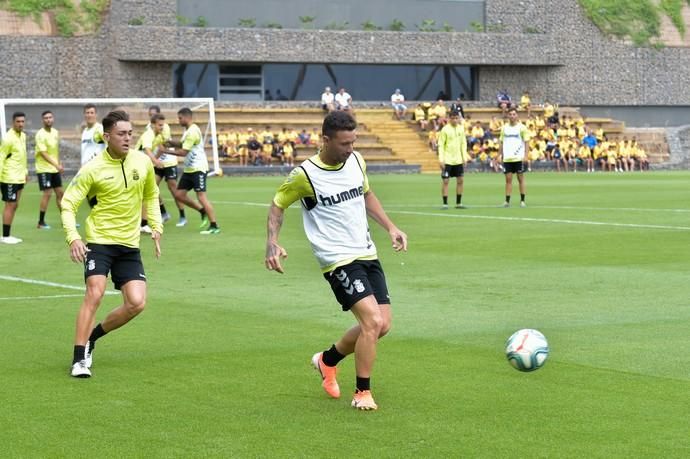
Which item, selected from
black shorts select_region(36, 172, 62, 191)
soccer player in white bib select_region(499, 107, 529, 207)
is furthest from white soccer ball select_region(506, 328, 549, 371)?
soccer player in white bib select_region(499, 107, 529, 207)

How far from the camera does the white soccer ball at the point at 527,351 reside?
9164 mm

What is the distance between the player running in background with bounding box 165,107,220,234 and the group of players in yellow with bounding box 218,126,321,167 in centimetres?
2801

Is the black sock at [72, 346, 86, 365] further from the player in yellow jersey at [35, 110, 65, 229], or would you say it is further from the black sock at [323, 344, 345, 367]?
the player in yellow jersey at [35, 110, 65, 229]

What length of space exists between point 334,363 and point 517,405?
4.29ft

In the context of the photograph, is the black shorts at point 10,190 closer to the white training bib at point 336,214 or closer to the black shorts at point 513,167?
the black shorts at point 513,167

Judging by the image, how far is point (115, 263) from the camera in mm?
10422

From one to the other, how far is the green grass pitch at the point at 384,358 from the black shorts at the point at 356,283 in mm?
720

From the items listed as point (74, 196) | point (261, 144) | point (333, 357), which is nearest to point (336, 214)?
point (333, 357)

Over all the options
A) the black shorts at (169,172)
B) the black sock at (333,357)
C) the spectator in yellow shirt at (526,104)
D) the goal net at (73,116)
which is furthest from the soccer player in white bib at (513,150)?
the spectator in yellow shirt at (526,104)

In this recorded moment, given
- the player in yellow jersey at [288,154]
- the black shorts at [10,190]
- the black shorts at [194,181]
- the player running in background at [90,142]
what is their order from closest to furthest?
the black shorts at [10,190], the black shorts at [194,181], the player running in background at [90,142], the player in yellow jersey at [288,154]

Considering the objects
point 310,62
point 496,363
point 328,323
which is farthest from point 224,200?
point 310,62

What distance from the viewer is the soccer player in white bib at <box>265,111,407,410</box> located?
8.61 meters

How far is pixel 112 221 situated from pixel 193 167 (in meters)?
13.5

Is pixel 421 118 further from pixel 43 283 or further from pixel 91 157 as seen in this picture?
pixel 43 283
